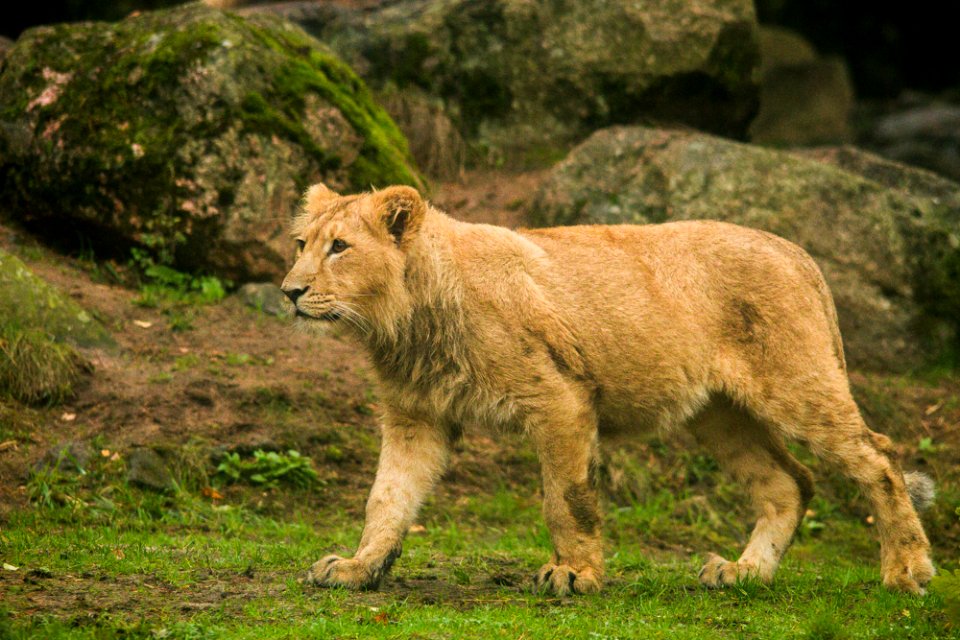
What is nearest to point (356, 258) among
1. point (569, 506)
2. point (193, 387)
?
point (569, 506)

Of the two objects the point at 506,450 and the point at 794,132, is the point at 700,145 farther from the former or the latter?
the point at 794,132

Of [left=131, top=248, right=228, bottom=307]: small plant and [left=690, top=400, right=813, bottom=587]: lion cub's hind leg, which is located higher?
[left=131, top=248, right=228, bottom=307]: small plant

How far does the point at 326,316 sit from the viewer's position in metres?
7.23

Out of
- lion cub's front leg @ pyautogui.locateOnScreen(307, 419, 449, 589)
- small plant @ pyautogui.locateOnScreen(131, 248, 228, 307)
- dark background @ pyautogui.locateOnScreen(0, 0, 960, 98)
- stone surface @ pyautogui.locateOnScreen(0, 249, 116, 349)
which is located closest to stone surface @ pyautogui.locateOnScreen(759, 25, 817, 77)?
dark background @ pyautogui.locateOnScreen(0, 0, 960, 98)

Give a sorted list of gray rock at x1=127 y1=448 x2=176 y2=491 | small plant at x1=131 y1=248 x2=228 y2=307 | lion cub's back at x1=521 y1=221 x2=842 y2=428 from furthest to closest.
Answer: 1. small plant at x1=131 y1=248 x2=228 y2=307
2. gray rock at x1=127 y1=448 x2=176 y2=491
3. lion cub's back at x1=521 y1=221 x2=842 y2=428

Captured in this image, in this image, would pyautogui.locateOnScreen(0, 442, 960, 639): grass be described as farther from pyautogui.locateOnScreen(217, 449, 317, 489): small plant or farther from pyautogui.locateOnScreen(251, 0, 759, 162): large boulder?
pyautogui.locateOnScreen(251, 0, 759, 162): large boulder

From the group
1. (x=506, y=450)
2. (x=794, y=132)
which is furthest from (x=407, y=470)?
(x=794, y=132)

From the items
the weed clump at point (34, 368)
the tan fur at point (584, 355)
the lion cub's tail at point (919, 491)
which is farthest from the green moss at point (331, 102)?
the lion cub's tail at point (919, 491)

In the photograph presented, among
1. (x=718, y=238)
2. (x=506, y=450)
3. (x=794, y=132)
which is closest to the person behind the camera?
(x=718, y=238)

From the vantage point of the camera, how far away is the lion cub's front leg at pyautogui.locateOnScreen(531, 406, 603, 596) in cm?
734

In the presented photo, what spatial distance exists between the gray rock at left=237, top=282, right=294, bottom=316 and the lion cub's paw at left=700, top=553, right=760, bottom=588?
5717 mm

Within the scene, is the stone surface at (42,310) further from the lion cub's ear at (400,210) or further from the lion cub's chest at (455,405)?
the lion cub's ear at (400,210)

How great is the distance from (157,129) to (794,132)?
51.8 ft

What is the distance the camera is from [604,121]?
16.5m
